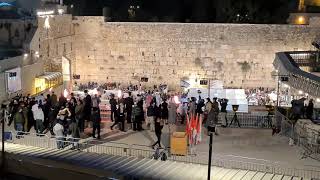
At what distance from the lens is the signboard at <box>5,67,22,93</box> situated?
62.1 feet

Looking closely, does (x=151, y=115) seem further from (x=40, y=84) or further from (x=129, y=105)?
(x=40, y=84)

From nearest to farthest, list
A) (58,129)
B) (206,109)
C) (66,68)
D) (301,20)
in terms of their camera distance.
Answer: (58,129)
(206,109)
(66,68)
(301,20)

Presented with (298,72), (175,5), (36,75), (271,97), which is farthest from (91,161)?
(175,5)

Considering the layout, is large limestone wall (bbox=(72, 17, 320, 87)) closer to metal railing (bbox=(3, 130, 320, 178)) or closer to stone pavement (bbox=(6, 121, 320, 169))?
stone pavement (bbox=(6, 121, 320, 169))

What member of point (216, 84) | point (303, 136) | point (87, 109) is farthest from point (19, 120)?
point (216, 84)

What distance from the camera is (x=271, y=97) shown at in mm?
25531

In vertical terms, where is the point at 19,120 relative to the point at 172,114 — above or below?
below

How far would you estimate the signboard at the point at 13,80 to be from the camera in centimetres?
1894

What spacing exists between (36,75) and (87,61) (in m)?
6.74

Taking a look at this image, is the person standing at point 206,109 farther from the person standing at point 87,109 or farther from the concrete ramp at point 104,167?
the concrete ramp at point 104,167

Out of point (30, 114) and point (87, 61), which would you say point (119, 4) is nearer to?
point (87, 61)

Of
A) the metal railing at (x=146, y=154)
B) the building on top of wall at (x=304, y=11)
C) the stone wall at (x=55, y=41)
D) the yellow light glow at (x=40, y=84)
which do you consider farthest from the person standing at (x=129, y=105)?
the building on top of wall at (x=304, y=11)

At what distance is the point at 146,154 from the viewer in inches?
496

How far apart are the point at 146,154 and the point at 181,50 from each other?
16182mm
